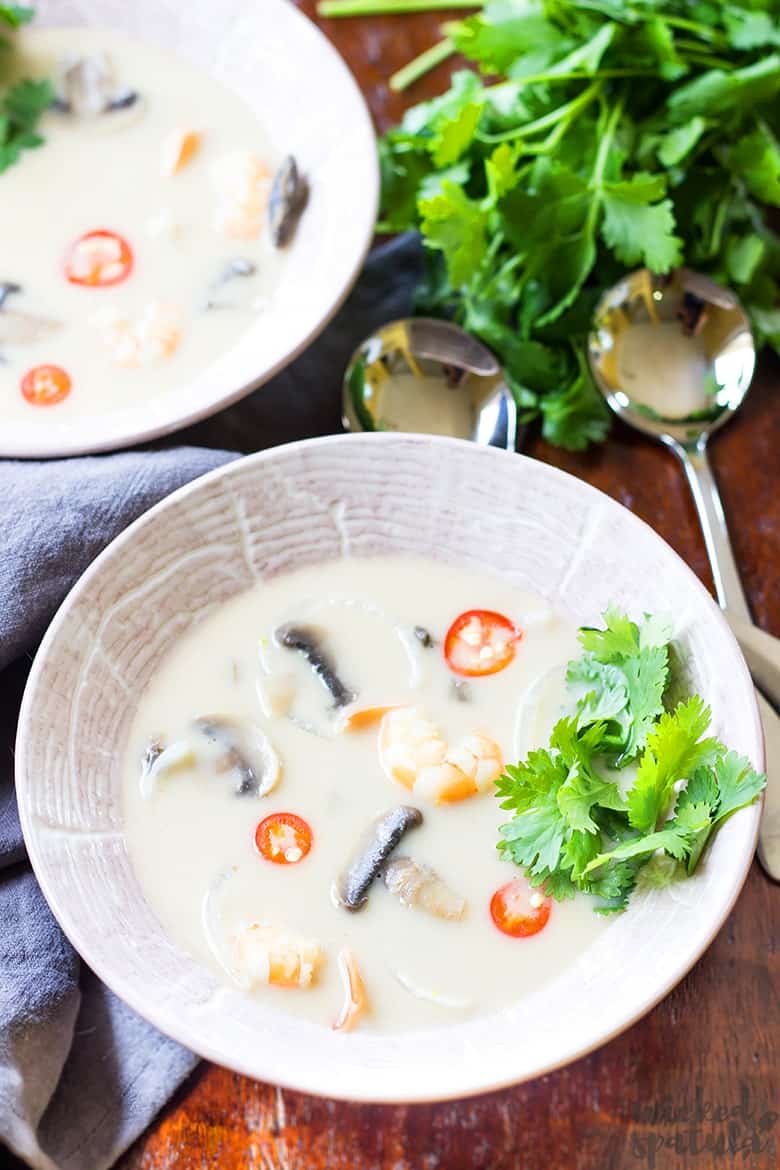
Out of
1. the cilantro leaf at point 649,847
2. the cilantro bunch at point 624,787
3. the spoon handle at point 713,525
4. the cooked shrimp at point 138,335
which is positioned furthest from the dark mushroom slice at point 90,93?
the cilantro leaf at point 649,847

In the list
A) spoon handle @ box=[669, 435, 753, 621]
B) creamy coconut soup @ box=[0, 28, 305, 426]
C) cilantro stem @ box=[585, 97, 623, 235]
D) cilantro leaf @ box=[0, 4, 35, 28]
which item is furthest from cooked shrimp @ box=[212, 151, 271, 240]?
spoon handle @ box=[669, 435, 753, 621]

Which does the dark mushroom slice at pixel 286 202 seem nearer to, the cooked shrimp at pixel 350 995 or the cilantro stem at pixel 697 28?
the cilantro stem at pixel 697 28

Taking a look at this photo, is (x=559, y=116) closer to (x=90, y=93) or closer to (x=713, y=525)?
(x=713, y=525)

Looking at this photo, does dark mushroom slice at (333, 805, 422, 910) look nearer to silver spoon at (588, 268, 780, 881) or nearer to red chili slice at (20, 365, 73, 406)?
silver spoon at (588, 268, 780, 881)

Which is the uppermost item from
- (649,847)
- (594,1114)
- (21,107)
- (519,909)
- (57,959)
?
(21,107)

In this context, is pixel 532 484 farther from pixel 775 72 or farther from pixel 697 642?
pixel 775 72

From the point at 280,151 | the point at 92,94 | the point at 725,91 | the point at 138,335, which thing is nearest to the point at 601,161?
the point at 725,91
